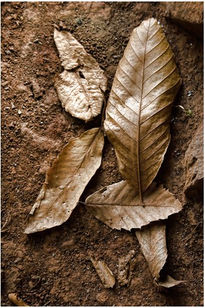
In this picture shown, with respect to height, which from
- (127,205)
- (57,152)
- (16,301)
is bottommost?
(16,301)

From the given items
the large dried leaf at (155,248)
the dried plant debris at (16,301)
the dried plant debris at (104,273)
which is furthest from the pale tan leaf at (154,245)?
the dried plant debris at (16,301)

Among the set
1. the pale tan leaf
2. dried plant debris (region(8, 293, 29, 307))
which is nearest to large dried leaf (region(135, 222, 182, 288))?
the pale tan leaf

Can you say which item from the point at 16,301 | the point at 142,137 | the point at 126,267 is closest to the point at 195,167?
the point at 142,137

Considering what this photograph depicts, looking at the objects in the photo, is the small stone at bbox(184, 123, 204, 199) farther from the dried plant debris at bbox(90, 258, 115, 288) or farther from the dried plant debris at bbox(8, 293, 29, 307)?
the dried plant debris at bbox(8, 293, 29, 307)

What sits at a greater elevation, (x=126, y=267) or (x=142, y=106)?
(x=142, y=106)

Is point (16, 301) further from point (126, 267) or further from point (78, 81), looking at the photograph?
point (78, 81)
